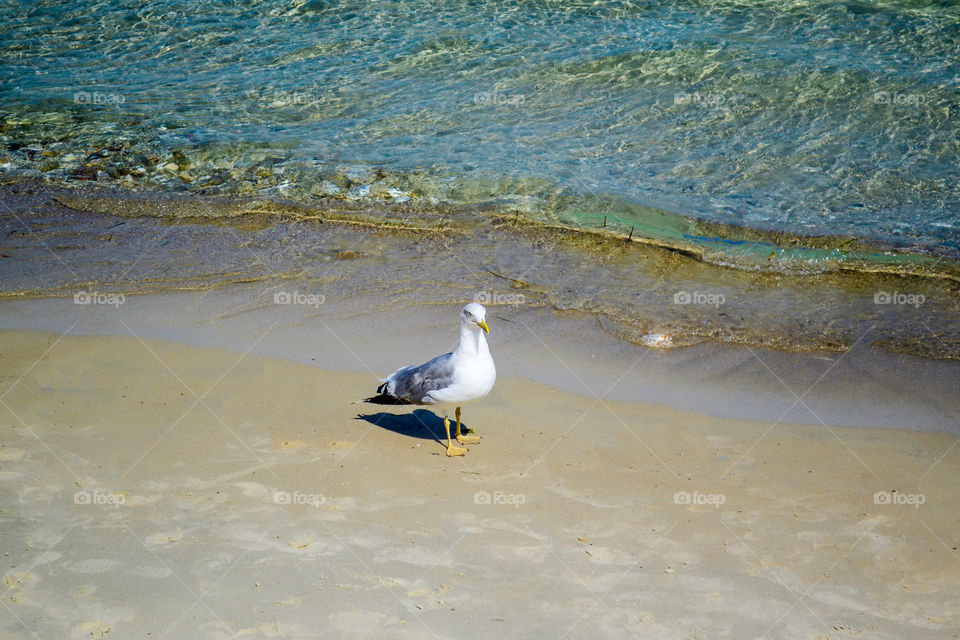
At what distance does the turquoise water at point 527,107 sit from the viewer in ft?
32.3

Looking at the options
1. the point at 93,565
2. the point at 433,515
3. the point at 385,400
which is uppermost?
the point at 93,565

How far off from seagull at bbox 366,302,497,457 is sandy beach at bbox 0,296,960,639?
314mm

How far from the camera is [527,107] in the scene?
12.2 metres

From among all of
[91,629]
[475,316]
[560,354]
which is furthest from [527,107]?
[91,629]

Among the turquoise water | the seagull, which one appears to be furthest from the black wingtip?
the turquoise water

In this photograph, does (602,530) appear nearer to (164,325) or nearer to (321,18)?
(164,325)

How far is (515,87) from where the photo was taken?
1268 cm

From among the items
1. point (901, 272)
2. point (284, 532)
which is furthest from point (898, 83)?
point (284, 532)

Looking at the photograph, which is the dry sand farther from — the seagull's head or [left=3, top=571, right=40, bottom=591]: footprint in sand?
the seagull's head

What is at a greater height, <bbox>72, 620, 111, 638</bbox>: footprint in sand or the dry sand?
<bbox>72, 620, 111, 638</bbox>: footprint in sand

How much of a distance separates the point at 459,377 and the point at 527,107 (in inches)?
302

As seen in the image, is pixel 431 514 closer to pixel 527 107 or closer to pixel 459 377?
pixel 459 377

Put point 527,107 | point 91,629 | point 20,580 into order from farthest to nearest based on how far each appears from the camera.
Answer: point 527,107 → point 20,580 → point 91,629

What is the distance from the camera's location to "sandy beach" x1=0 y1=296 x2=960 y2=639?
3.93 metres
